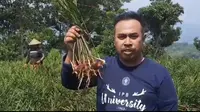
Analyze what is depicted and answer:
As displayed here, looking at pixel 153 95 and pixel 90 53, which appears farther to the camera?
pixel 90 53

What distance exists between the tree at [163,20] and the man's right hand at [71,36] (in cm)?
2376

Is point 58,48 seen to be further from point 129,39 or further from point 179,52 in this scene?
point 129,39

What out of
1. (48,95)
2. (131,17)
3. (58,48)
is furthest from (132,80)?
(58,48)

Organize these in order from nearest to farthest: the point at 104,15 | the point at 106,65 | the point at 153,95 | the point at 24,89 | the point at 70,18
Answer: the point at 153,95
the point at 106,65
the point at 70,18
the point at 24,89
the point at 104,15

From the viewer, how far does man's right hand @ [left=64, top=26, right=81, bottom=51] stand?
2.02m

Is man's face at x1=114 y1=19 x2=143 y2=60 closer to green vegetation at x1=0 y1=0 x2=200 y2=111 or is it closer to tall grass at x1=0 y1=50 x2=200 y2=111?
green vegetation at x1=0 y1=0 x2=200 y2=111

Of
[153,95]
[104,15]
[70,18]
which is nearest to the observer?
[153,95]

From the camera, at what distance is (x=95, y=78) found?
82.8 inches

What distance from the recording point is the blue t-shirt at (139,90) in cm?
185

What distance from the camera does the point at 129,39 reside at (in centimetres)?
189

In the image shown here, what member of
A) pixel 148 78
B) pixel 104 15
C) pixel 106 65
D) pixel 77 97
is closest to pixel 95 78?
pixel 106 65

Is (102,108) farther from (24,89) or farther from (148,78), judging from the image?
(24,89)

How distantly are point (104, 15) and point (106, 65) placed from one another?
75.0ft

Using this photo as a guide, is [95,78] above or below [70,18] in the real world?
below
